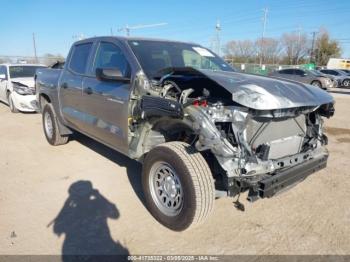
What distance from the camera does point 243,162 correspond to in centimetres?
299

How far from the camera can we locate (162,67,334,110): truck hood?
9.43ft

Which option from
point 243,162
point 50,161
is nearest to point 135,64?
point 243,162

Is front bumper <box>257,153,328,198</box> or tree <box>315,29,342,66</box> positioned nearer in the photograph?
front bumper <box>257,153,328,198</box>

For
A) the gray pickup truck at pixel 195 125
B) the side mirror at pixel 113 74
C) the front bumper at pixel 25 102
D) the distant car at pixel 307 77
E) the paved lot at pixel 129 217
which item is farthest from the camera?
the distant car at pixel 307 77

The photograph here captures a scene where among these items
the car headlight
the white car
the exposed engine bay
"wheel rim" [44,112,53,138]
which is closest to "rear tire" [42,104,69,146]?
"wheel rim" [44,112,53,138]

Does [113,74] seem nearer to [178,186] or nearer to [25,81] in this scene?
[178,186]

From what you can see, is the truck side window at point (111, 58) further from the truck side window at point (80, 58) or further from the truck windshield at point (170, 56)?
the truck side window at point (80, 58)

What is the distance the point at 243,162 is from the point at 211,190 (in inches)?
15.7

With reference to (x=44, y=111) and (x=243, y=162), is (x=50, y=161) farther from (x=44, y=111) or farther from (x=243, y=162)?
(x=243, y=162)

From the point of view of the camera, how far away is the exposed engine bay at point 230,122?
2.95 metres

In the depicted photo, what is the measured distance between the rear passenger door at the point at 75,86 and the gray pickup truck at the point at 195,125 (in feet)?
0.98

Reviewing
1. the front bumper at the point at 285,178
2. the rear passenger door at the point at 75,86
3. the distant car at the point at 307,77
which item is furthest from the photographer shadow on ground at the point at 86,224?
the distant car at the point at 307,77

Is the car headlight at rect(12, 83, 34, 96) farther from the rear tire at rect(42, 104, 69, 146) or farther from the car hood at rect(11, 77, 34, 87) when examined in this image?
the rear tire at rect(42, 104, 69, 146)

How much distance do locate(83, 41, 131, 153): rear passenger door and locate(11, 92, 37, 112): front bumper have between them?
6.18 metres
